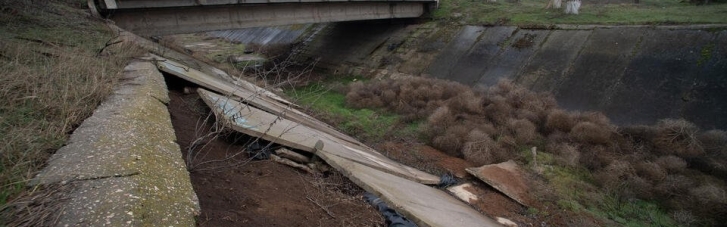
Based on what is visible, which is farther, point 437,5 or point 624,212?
point 437,5

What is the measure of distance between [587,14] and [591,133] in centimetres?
751

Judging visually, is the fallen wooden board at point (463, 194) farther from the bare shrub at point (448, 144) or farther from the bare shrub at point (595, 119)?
the bare shrub at point (595, 119)

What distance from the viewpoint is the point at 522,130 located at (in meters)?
7.55

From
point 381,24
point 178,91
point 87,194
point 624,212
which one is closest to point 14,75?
point 178,91

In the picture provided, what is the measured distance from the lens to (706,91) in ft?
27.2

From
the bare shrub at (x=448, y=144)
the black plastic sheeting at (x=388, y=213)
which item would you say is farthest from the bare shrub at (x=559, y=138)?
the black plastic sheeting at (x=388, y=213)

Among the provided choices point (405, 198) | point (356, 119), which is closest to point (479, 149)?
point (356, 119)

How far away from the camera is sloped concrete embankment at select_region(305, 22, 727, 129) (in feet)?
28.0

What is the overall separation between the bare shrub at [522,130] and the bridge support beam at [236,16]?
7754mm

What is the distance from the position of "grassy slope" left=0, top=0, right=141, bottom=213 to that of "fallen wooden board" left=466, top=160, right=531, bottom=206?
210 inches

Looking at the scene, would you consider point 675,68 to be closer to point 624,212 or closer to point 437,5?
point 624,212

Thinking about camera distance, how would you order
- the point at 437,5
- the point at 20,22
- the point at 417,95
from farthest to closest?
the point at 437,5 < the point at 417,95 < the point at 20,22

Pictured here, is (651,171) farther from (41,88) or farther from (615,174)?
(41,88)

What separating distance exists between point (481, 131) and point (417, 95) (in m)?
2.68
